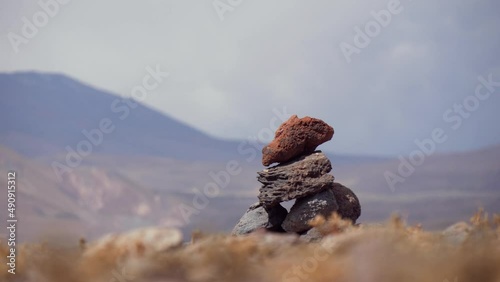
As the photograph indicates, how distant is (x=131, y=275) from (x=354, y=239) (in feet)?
6.11

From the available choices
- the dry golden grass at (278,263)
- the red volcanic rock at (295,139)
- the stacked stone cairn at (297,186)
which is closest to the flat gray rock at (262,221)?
the stacked stone cairn at (297,186)

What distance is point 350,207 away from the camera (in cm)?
1118

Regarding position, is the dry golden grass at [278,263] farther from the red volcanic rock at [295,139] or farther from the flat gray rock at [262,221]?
the flat gray rock at [262,221]

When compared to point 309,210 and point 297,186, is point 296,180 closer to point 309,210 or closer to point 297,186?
point 297,186

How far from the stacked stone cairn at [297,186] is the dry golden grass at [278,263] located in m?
5.13

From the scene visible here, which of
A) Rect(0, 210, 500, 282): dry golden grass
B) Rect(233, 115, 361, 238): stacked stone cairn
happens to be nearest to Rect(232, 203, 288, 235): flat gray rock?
Rect(233, 115, 361, 238): stacked stone cairn

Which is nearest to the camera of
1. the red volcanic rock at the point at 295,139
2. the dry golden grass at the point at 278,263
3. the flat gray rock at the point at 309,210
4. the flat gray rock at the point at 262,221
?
the dry golden grass at the point at 278,263

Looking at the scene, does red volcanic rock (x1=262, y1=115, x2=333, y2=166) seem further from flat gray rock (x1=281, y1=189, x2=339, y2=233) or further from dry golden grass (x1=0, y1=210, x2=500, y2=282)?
dry golden grass (x1=0, y1=210, x2=500, y2=282)

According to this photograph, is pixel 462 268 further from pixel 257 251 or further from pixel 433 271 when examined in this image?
pixel 257 251

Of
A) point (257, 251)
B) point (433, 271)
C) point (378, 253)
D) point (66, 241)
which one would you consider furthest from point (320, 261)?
point (66, 241)

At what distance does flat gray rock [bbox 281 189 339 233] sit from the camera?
10.4 metres

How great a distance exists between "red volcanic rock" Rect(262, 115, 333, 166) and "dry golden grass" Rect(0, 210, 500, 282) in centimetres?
561

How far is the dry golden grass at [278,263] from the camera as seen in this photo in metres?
3.99

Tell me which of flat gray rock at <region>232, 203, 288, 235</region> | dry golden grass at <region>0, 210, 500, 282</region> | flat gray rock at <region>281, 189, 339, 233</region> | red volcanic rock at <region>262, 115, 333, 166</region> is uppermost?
red volcanic rock at <region>262, 115, 333, 166</region>
